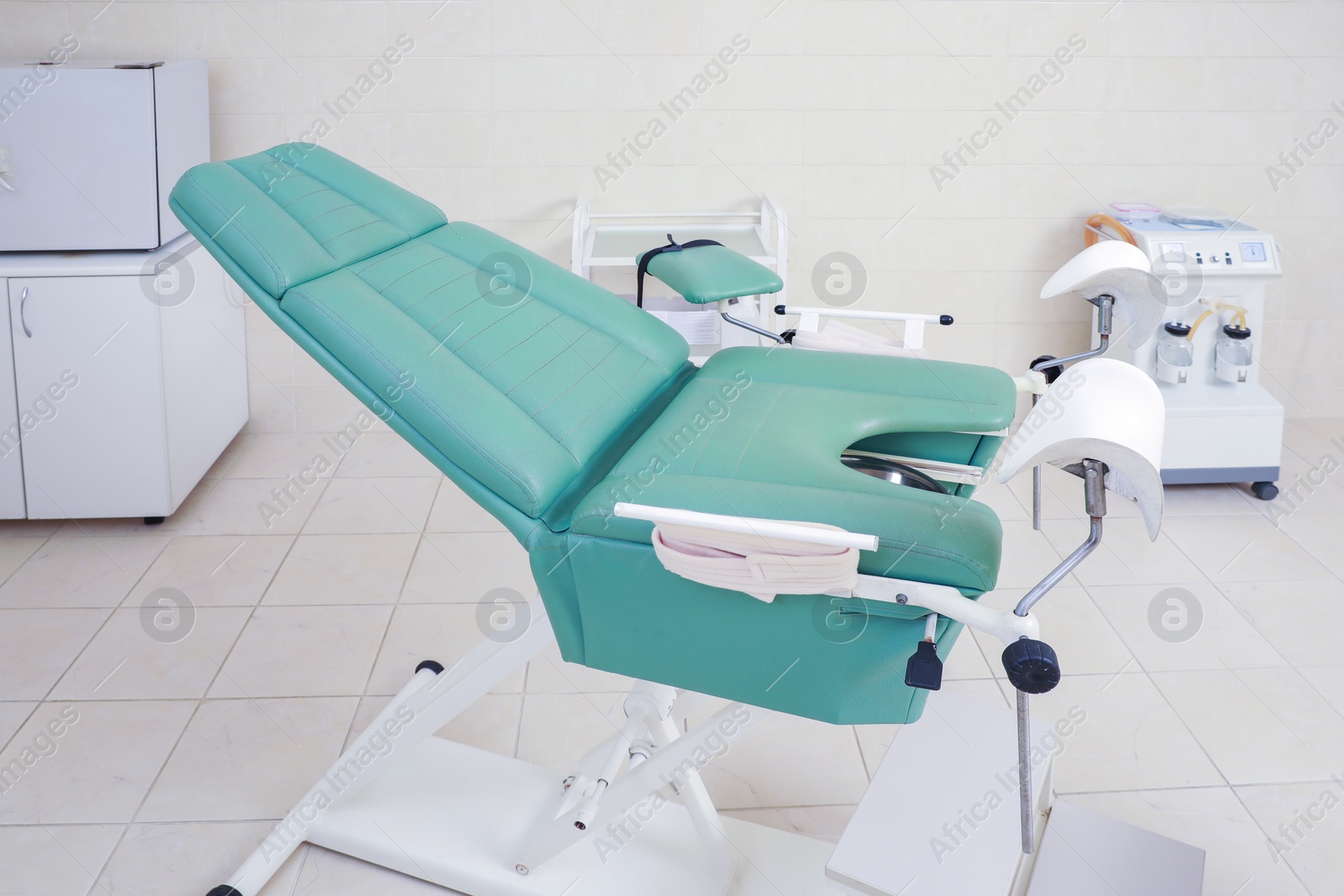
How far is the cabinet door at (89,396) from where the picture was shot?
3.08 meters

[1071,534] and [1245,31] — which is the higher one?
[1245,31]

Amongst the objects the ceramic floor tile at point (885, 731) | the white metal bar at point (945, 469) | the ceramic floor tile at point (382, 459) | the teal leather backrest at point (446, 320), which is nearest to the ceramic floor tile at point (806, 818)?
the ceramic floor tile at point (885, 731)

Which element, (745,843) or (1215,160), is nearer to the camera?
(745,843)

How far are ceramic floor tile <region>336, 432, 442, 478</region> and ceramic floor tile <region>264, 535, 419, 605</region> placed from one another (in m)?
0.47

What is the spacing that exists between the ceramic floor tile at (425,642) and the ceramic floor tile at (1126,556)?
5.17 feet

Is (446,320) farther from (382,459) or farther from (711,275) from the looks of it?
(382,459)

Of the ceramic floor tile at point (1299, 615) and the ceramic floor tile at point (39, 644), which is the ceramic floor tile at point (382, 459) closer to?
the ceramic floor tile at point (39, 644)

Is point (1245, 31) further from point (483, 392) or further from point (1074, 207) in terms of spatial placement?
point (483, 392)

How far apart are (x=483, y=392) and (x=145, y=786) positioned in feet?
4.08

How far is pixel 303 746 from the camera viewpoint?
2352 mm

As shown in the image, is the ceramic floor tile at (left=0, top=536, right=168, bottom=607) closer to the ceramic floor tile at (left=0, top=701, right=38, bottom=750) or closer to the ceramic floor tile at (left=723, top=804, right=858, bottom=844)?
the ceramic floor tile at (left=0, top=701, right=38, bottom=750)

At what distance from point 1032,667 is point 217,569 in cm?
249

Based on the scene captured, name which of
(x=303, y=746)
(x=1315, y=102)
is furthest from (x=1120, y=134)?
(x=303, y=746)

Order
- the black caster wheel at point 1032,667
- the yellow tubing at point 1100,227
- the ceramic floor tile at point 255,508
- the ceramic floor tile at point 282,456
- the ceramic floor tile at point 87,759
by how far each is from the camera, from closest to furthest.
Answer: the black caster wheel at point 1032,667 → the ceramic floor tile at point 87,759 → the ceramic floor tile at point 255,508 → the yellow tubing at point 1100,227 → the ceramic floor tile at point 282,456
